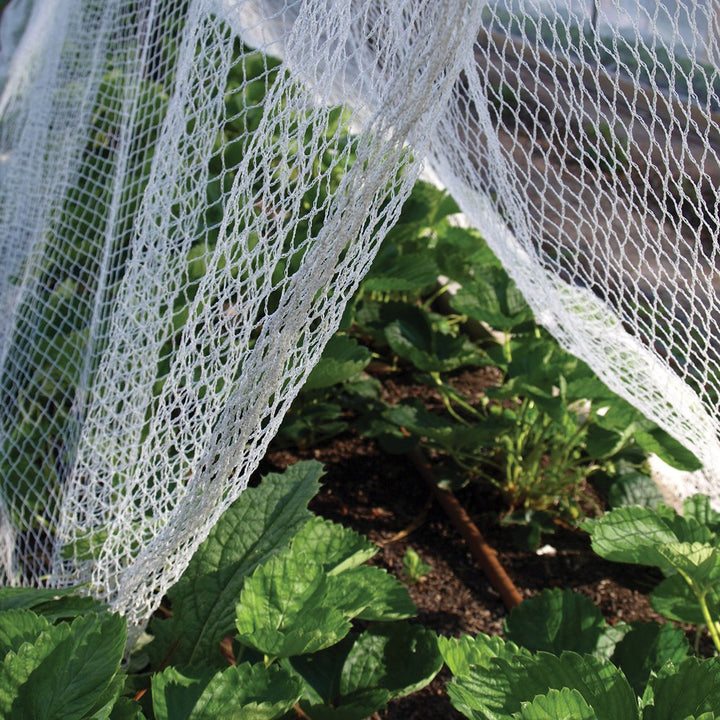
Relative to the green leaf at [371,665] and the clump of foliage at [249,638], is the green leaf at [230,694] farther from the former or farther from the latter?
the green leaf at [371,665]

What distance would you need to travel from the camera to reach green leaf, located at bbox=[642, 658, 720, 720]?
2.19ft

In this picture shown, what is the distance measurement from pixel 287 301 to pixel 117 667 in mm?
320

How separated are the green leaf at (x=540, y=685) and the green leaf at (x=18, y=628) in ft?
1.16

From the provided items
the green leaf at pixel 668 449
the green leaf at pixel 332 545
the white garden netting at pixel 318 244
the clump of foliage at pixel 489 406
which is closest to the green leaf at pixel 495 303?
the clump of foliage at pixel 489 406

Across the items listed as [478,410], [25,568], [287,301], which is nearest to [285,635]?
[287,301]

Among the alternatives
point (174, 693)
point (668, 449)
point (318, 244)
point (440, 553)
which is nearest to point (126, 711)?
point (174, 693)

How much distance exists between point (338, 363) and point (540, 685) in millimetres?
555

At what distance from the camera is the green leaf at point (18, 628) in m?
0.73

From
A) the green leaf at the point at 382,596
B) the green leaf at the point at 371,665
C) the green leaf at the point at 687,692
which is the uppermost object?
the green leaf at the point at 687,692

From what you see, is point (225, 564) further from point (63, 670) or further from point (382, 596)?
point (63, 670)

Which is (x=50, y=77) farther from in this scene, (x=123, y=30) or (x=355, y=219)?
(x=355, y=219)

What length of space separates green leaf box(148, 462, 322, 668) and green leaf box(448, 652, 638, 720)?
269 mm

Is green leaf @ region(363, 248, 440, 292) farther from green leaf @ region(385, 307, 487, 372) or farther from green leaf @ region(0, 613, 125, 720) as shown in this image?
green leaf @ region(0, 613, 125, 720)

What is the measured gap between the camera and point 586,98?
966 millimetres
